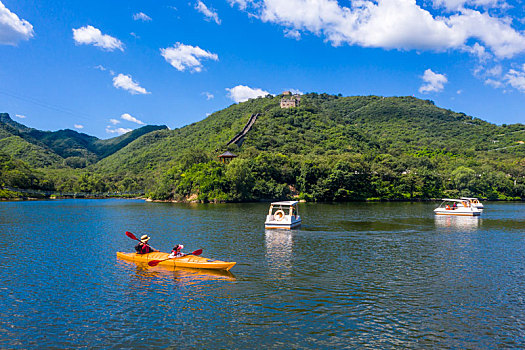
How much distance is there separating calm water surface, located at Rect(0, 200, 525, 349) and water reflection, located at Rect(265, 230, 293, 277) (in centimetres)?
17

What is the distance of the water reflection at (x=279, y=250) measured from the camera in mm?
23983

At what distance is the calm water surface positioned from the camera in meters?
13.9

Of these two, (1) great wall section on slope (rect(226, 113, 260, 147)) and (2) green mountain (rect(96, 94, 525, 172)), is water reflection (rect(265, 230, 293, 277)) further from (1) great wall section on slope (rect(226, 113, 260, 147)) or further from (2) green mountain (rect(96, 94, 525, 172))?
(1) great wall section on slope (rect(226, 113, 260, 147))

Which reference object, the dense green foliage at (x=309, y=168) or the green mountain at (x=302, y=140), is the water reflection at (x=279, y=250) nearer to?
the dense green foliage at (x=309, y=168)

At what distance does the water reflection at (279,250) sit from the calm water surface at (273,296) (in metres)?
0.17

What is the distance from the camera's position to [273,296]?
60.3 ft

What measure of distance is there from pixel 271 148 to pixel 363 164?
38.5 m

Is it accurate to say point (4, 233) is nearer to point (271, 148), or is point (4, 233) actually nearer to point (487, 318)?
point (487, 318)

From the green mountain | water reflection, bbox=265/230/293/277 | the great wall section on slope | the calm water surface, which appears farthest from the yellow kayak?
the great wall section on slope

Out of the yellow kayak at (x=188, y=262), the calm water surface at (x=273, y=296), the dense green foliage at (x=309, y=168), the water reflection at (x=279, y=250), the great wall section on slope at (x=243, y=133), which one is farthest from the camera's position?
the great wall section on slope at (x=243, y=133)

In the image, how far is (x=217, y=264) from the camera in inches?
905

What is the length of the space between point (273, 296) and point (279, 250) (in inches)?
455

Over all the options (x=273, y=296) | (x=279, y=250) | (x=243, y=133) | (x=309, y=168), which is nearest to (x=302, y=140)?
(x=243, y=133)


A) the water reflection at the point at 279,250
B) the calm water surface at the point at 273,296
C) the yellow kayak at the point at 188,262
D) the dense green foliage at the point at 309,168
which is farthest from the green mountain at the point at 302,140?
the yellow kayak at the point at 188,262
